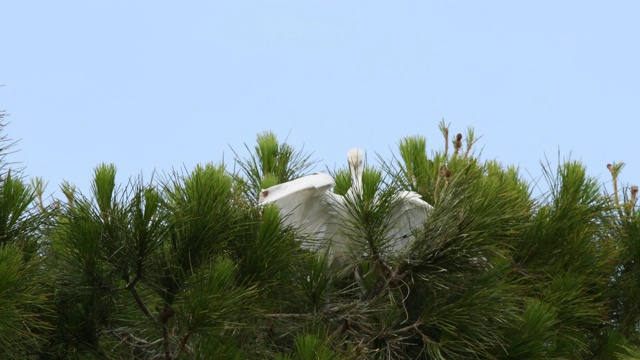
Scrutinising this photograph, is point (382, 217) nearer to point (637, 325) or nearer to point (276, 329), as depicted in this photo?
point (276, 329)

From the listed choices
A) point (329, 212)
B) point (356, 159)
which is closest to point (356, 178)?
point (329, 212)

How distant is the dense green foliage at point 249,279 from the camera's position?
493 cm

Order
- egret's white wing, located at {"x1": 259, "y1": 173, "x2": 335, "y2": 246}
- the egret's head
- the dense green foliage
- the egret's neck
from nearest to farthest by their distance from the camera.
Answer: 1. the dense green foliage
2. the egret's neck
3. egret's white wing, located at {"x1": 259, "y1": 173, "x2": 335, "y2": 246}
4. the egret's head

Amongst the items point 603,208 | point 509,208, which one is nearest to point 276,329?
point 509,208

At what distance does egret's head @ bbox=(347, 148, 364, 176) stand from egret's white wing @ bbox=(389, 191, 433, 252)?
15.3 inches

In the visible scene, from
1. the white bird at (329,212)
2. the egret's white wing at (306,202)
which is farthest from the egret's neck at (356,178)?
the egret's white wing at (306,202)

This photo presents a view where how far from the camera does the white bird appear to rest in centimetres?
544

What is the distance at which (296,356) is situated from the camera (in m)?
4.86

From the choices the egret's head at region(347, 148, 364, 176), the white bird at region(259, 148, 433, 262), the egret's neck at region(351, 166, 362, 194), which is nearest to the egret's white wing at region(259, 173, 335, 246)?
the white bird at region(259, 148, 433, 262)

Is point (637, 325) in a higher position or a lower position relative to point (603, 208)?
lower

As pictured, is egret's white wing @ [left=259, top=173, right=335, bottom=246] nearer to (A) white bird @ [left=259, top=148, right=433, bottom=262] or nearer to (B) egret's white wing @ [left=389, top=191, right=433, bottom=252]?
(A) white bird @ [left=259, top=148, right=433, bottom=262]

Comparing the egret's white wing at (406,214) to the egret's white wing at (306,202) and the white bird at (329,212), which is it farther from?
the egret's white wing at (306,202)

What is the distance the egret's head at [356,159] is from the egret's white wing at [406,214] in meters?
0.39

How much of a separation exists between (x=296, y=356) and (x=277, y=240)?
0.48 metres
